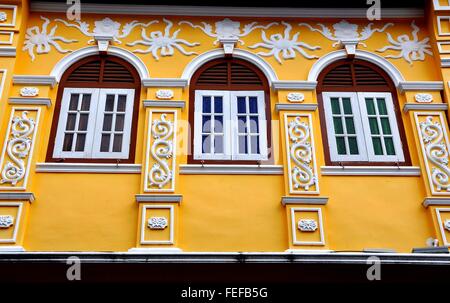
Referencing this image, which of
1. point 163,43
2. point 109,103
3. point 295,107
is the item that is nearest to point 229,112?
point 295,107

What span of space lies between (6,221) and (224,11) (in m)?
4.42

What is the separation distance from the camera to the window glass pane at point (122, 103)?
769 centimetres

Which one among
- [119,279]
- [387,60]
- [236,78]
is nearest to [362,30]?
[387,60]

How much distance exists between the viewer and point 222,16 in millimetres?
8547

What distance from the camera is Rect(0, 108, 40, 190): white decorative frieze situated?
6832mm

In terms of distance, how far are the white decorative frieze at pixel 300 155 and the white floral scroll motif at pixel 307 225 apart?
1.29 feet

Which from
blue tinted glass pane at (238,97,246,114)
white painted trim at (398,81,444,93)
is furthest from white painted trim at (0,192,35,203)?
white painted trim at (398,81,444,93)

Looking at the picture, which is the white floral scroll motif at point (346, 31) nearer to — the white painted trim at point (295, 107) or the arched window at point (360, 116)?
the arched window at point (360, 116)

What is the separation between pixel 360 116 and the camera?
771cm

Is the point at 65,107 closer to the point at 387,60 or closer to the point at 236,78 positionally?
the point at 236,78

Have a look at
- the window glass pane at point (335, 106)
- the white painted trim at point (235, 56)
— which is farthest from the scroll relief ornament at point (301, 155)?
the white painted trim at point (235, 56)

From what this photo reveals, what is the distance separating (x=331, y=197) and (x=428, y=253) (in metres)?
1.35

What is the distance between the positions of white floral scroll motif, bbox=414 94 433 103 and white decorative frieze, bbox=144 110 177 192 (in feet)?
11.1

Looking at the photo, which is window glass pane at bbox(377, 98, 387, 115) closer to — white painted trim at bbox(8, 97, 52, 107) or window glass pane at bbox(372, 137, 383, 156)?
window glass pane at bbox(372, 137, 383, 156)
